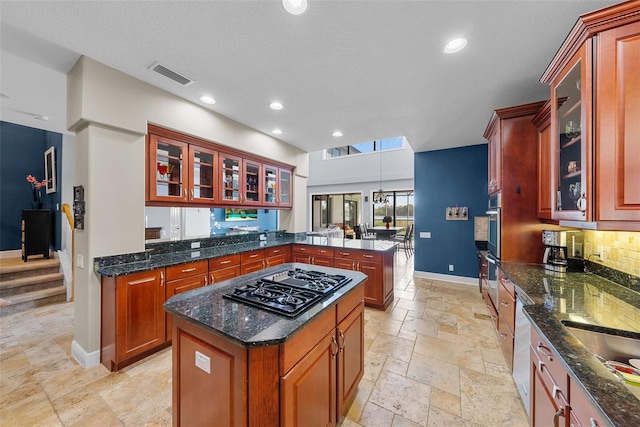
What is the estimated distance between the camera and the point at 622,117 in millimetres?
1270

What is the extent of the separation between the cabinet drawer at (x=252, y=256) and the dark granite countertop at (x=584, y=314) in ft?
9.79

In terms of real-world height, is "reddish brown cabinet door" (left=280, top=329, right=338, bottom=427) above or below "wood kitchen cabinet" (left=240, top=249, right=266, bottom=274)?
below

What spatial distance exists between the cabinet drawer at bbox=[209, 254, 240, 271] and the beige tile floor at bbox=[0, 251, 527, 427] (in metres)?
0.96

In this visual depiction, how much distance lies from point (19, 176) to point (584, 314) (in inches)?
327

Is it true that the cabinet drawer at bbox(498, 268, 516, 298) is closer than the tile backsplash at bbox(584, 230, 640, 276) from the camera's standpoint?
No

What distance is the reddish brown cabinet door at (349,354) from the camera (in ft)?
4.95

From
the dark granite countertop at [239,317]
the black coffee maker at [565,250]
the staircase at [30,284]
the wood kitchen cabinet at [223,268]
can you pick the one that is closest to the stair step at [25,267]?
the staircase at [30,284]

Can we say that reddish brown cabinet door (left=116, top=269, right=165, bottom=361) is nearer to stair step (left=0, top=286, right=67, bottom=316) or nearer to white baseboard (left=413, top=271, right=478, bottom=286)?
stair step (left=0, top=286, right=67, bottom=316)

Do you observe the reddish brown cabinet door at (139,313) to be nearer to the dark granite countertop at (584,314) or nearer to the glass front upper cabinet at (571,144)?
the dark granite countertop at (584,314)

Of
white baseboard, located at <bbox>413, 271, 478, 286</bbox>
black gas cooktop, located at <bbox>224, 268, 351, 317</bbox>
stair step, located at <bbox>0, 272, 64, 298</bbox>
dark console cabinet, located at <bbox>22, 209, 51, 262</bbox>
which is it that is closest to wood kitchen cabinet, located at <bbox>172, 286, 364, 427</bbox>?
black gas cooktop, located at <bbox>224, 268, 351, 317</bbox>

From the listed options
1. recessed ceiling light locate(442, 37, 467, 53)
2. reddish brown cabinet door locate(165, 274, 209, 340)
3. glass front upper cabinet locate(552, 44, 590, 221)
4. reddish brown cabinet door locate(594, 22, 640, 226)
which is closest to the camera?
reddish brown cabinet door locate(594, 22, 640, 226)

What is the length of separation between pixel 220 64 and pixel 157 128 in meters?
1.17

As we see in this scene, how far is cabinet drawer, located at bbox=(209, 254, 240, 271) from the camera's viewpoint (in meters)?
2.89

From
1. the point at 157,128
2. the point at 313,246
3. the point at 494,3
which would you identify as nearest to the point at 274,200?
the point at 313,246
